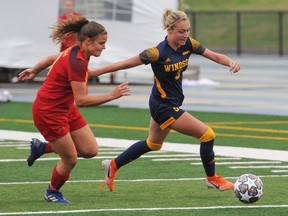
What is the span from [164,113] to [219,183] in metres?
0.91

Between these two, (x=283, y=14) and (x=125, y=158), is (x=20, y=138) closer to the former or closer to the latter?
(x=125, y=158)

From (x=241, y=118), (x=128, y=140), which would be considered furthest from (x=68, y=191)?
(x=241, y=118)

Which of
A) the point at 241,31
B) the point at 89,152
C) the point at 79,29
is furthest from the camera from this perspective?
the point at 241,31

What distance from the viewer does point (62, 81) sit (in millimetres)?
10383

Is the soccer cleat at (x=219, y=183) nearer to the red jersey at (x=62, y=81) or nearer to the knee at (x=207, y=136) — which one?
the knee at (x=207, y=136)

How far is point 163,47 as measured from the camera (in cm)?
1131

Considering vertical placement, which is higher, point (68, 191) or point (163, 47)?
point (163, 47)

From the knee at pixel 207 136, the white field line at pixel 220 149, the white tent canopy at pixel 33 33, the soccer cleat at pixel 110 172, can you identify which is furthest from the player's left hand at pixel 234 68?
the white tent canopy at pixel 33 33

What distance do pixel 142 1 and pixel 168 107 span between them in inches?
672

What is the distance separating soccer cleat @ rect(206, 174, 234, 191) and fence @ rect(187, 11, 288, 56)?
3972cm

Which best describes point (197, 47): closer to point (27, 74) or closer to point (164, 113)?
point (164, 113)

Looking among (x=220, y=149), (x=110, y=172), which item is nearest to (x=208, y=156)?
(x=110, y=172)

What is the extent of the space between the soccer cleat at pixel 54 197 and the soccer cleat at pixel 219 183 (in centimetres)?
160

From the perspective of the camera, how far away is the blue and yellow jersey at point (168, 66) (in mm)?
11227
